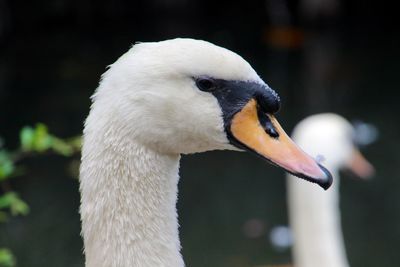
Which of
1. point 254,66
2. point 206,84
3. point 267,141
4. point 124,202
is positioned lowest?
point 124,202

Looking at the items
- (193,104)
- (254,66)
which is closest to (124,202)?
(193,104)

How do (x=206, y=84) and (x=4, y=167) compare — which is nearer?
(x=206, y=84)

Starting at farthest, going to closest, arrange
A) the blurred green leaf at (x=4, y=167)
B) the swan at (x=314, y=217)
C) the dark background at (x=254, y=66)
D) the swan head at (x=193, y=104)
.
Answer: the dark background at (x=254, y=66), the swan at (x=314, y=217), the blurred green leaf at (x=4, y=167), the swan head at (x=193, y=104)

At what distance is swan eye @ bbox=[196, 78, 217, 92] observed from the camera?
1.88 meters

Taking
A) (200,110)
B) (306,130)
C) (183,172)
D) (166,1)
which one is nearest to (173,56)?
(200,110)

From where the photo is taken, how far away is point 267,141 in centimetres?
193

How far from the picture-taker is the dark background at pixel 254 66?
6.53 m

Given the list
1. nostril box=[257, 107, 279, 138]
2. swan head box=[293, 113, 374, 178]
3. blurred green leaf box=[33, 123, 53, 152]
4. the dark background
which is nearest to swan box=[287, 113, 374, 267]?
swan head box=[293, 113, 374, 178]

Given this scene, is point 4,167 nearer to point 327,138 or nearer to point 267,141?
point 267,141

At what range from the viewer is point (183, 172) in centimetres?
737

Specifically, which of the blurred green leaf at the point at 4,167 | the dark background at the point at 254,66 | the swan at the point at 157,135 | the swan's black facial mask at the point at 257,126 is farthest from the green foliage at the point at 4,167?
the dark background at the point at 254,66

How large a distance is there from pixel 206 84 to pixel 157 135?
0.15 m

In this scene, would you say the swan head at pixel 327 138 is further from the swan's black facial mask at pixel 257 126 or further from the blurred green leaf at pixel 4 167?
the swan's black facial mask at pixel 257 126

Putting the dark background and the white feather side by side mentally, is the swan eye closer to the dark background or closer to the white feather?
the white feather
